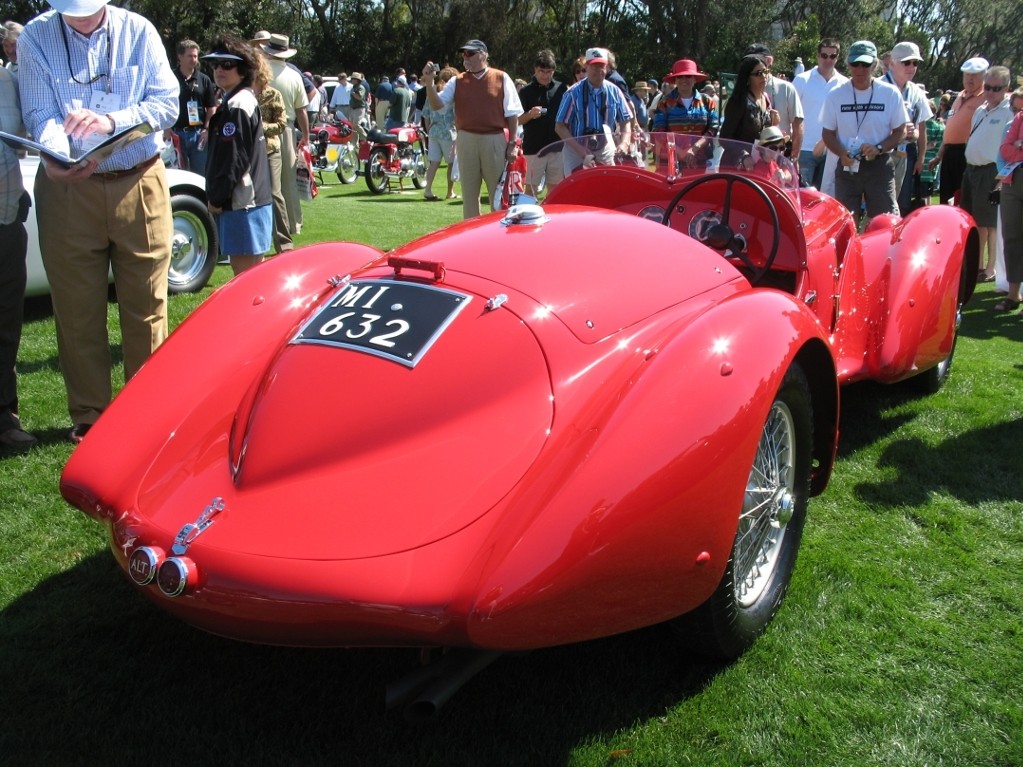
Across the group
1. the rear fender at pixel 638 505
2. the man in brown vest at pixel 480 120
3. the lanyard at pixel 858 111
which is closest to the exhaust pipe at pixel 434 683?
the rear fender at pixel 638 505

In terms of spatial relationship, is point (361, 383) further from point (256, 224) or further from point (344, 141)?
point (344, 141)

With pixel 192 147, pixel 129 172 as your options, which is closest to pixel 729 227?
pixel 129 172

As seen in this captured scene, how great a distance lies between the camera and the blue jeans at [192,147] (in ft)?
32.8

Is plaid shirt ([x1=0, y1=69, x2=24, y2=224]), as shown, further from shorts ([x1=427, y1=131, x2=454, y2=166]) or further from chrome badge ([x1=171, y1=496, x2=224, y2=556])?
shorts ([x1=427, y1=131, x2=454, y2=166])

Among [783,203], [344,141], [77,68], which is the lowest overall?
[344,141]

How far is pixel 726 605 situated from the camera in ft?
8.18

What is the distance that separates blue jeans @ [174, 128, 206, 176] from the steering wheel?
748cm

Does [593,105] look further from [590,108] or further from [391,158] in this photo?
[391,158]

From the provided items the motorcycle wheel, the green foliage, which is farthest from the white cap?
the green foliage

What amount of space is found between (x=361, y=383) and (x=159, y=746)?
1.05 metres

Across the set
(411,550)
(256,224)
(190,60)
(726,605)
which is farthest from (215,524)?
(190,60)

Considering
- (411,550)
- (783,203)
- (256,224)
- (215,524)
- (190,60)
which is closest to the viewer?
(411,550)

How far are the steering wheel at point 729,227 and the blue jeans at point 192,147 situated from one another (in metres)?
7.48

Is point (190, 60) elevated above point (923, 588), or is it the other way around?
point (190, 60)
